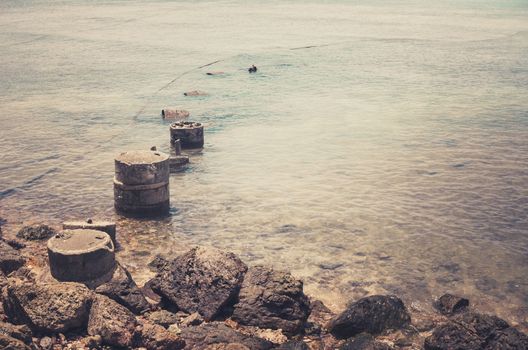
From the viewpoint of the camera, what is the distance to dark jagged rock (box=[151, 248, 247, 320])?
272 inches

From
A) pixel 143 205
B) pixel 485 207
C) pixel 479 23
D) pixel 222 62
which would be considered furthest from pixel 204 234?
pixel 479 23

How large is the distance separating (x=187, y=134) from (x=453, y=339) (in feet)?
26.8

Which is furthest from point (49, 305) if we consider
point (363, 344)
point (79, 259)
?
point (363, 344)

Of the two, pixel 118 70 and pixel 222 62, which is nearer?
pixel 118 70

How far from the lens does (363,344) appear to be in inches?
242

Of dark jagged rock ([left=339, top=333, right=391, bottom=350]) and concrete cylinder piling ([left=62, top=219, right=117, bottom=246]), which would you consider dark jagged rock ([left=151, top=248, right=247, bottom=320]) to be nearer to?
concrete cylinder piling ([left=62, top=219, right=117, bottom=246])

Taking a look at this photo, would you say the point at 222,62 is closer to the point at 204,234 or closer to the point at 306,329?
the point at 204,234

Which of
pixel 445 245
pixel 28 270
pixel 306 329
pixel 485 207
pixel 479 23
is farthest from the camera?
pixel 479 23

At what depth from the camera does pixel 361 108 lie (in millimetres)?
17344

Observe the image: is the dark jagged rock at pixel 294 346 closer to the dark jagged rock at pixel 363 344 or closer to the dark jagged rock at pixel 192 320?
the dark jagged rock at pixel 363 344

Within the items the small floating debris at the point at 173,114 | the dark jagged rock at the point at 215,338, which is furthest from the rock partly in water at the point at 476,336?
the small floating debris at the point at 173,114

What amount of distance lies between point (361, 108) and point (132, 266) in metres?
10.7

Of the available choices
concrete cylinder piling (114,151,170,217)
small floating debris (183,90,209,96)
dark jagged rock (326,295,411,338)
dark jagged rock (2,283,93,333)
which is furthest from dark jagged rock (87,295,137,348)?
small floating debris (183,90,209,96)

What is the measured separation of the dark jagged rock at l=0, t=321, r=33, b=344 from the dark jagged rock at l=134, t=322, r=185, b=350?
1.04 m
